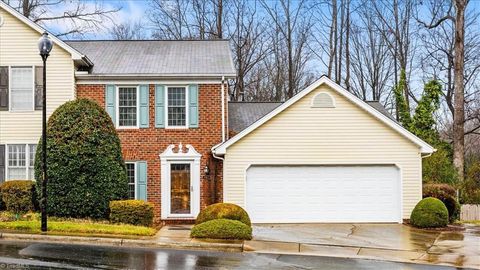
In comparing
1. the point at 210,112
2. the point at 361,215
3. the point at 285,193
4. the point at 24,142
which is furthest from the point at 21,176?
the point at 361,215

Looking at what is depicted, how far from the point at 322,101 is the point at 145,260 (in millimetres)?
11460

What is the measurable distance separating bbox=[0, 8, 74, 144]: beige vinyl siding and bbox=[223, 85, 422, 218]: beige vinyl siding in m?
6.88

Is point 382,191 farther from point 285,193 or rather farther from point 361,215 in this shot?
point 285,193

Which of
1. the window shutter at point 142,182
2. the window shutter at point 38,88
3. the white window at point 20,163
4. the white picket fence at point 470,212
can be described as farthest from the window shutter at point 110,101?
the white picket fence at point 470,212

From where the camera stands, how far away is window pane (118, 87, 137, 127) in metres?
23.8

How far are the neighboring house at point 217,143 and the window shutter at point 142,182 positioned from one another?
0.04 m

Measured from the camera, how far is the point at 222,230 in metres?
17.9

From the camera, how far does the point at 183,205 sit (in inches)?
930

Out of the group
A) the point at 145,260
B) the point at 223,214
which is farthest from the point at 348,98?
the point at 145,260

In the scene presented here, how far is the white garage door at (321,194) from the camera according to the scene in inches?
922

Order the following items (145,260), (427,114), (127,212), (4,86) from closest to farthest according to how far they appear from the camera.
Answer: (145,260)
(127,212)
(4,86)
(427,114)

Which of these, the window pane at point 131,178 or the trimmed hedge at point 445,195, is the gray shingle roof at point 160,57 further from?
the trimmed hedge at point 445,195

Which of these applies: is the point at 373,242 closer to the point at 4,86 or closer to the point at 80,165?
the point at 80,165

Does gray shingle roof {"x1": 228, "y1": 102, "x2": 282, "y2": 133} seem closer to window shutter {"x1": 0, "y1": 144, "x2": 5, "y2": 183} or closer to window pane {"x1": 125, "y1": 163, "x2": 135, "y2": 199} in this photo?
window pane {"x1": 125, "y1": 163, "x2": 135, "y2": 199}
